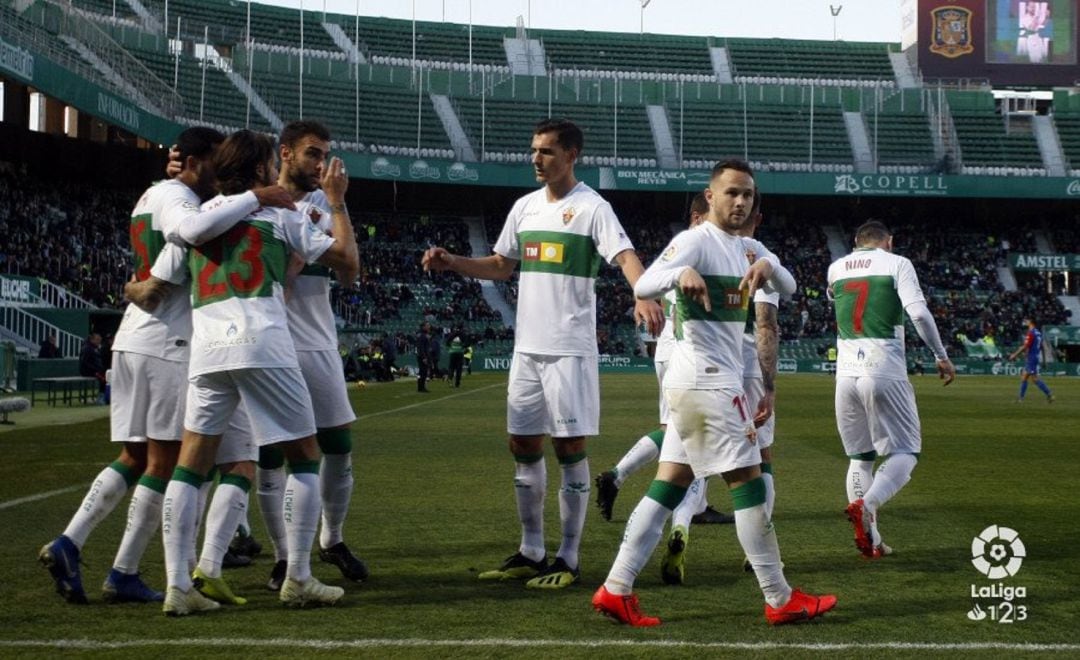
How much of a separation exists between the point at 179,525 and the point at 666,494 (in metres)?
2.37

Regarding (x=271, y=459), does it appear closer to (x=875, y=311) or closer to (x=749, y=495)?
(x=749, y=495)

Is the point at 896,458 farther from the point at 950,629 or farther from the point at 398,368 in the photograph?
the point at 398,368

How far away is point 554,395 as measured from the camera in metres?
7.44

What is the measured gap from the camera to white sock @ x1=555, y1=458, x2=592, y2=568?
7500 mm

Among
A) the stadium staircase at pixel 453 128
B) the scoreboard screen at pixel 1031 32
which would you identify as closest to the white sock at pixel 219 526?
the stadium staircase at pixel 453 128

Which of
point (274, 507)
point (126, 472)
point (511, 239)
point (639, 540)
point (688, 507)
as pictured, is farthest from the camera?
point (688, 507)

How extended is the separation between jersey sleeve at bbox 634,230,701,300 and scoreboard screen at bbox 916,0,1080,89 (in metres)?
63.6

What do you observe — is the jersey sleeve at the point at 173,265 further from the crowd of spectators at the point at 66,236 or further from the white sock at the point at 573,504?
the crowd of spectators at the point at 66,236

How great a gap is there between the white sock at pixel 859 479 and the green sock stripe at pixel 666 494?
9.62ft

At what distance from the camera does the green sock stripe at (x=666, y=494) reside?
6.30m

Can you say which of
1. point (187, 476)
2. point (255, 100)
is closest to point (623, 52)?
point (255, 100)

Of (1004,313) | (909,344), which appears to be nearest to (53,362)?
(909,344)

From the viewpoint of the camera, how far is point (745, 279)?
20.1 feet

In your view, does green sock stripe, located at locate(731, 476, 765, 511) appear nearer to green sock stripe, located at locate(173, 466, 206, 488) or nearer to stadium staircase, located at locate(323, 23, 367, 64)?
green sock stripe, located at locate(173, 466, 206, 488)
